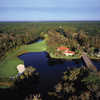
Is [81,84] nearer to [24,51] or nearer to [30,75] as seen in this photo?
[30,75]

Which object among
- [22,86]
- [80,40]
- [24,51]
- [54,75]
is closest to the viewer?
[22,86]

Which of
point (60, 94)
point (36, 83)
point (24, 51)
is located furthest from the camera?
point (24, 51)

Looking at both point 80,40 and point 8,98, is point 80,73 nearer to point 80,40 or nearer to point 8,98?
point 8,98

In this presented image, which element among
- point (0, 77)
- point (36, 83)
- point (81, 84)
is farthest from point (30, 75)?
point (81, 84)

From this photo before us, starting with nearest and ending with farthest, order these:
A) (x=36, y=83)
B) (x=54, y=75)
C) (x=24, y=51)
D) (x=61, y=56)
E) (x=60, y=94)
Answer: (x=60, y=94)
(x=36, y=83)
(x=54, y=75)
(x=61, y=56)
(x=24, y=51)

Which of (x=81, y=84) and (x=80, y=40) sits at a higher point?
(x=80, y=40)

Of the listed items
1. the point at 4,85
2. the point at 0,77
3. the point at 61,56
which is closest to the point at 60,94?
the point at 4,85

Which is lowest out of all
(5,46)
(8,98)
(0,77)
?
(8,98)

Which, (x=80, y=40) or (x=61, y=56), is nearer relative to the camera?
(x=61, y=56)

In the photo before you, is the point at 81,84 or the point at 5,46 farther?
the point at 5,46
